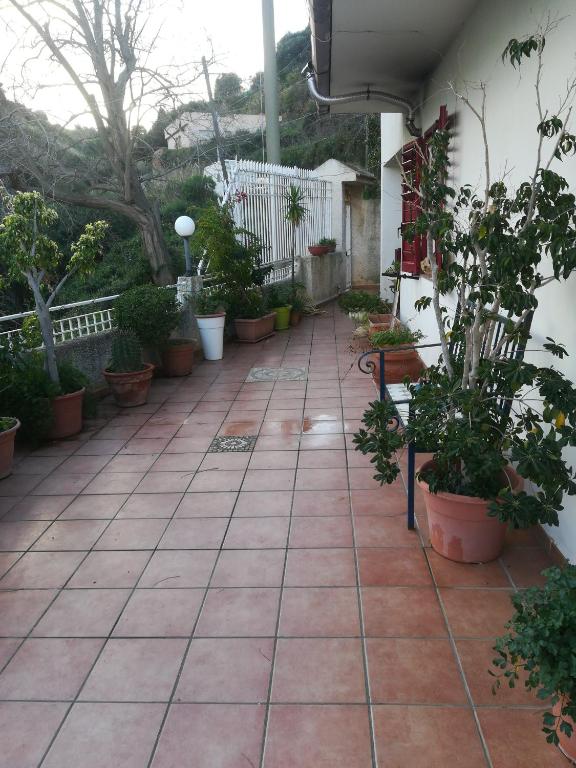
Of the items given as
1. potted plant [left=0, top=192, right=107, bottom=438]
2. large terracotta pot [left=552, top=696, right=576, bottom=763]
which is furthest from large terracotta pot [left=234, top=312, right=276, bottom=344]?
large terracotta pot [left=552, top=696, right=576, bottom=763]

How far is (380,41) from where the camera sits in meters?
4.08

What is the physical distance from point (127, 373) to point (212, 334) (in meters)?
1.89

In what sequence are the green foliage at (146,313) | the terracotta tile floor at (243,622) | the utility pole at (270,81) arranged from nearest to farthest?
the terracotta tile floor at (243,622) < the green foliage at (146,313) < the utility pole at (270,81)

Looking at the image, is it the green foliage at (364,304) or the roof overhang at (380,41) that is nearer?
the roof overhang at (380,41)

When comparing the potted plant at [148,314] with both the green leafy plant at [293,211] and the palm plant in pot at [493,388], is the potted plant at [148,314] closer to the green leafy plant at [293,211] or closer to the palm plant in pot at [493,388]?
the palm plant in pot at [493,388]

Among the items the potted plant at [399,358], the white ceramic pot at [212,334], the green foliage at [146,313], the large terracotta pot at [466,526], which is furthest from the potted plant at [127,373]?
the large terracotta pot at [466,526]

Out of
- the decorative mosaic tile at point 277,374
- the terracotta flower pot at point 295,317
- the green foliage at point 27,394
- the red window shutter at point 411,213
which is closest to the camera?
the green foliage at point 27,394

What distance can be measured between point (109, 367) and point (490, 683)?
4.23 m

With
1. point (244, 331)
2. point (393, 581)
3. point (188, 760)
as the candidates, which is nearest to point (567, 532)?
point (393, 581)

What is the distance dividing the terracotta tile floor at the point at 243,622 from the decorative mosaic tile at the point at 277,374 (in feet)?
6.36

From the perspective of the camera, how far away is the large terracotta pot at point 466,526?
Answer: 2516mm

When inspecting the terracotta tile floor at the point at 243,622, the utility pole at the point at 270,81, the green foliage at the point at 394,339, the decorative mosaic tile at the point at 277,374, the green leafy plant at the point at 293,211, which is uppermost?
the utility pole at the point at 270,81

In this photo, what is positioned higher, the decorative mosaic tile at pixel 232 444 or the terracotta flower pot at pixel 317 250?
the terracotta flower pot at pixel 317 250

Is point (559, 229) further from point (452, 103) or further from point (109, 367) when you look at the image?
point (109, 367)
